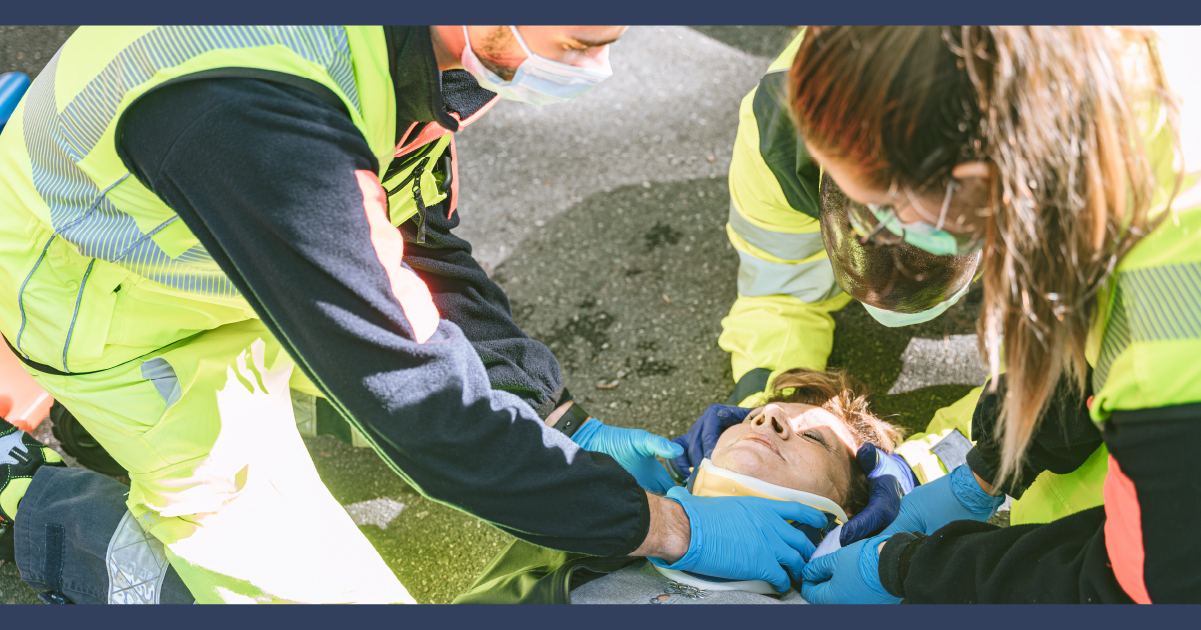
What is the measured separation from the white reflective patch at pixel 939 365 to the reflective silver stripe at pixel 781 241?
0.47 m

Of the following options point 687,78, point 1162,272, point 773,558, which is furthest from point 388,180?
point 687,78

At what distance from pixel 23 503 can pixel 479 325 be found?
1.04m

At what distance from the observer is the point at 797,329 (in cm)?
219

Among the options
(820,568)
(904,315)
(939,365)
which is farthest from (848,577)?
(939,365)

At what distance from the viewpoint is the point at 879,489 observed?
1.74 metres

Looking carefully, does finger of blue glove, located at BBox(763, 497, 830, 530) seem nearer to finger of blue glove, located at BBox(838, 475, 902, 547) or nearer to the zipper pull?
finger of blue glove, located at BBox(838, 475, 902, 547)

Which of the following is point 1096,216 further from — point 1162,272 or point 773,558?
point 773,558

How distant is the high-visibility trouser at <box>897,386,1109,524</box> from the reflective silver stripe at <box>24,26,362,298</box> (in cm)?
135

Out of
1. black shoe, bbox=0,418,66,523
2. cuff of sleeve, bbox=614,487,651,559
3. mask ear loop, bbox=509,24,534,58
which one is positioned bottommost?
black shoe, bbox=0,418,66,523

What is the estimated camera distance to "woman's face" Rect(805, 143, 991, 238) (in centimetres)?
83

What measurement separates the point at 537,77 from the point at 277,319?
51cm

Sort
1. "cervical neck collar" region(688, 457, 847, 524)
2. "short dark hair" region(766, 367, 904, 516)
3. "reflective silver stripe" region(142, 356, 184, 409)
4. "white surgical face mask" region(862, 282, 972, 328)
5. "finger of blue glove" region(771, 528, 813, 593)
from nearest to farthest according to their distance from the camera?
1. "reflective silver stripe" region(142, 356, 184, 409)
2. "finger of blue glove" region(771, 528, 813, 593)
3. "cervical neck collar" region(688, 457, 847, 524)
4. "white surgical face mask" region(862, 282, 972, 328)
5. "short dark hair" region(766, 367, 904, 516)

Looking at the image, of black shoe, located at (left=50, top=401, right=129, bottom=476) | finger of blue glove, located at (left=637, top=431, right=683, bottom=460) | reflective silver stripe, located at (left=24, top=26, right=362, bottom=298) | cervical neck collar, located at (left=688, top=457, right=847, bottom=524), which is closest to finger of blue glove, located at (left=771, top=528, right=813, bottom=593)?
cervical neck collar, located at (left=688, top=457, right=847, bottom=524)

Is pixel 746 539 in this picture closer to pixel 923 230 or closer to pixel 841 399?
pixel 841 399
